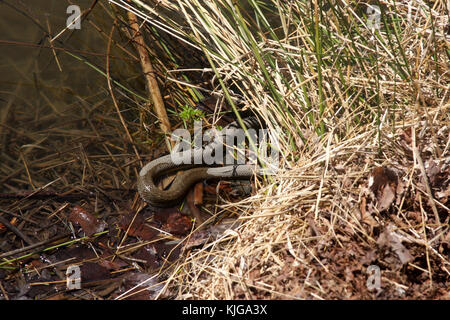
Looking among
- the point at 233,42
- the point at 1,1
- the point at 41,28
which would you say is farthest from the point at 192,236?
the point at 1,1

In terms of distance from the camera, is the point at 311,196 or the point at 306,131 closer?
the point at 311,196

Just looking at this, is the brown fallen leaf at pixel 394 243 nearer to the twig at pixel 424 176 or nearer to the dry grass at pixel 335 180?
the dry grass at pixel 335 180

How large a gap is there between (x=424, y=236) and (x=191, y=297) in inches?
52.4

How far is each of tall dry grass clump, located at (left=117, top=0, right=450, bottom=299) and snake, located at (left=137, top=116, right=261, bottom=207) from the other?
676mm

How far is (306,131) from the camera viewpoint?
9.27ft

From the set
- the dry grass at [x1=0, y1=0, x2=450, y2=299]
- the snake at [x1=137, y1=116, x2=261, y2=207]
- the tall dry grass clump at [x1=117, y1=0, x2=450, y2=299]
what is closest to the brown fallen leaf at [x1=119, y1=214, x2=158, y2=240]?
the dry grass at [x1=0, y1=0, x2=450, y2=299]

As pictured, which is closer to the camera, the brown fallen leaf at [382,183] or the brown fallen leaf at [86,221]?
the brown fallen leaf at [382,183]

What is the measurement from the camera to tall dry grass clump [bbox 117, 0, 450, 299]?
214 cm

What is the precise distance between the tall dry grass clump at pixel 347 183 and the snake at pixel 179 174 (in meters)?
0.68

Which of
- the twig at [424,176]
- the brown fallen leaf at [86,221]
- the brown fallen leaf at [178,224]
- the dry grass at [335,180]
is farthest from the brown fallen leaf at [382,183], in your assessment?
the brown fallen leaf at [86,221]

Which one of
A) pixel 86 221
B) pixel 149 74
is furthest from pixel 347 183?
pixel 149 74

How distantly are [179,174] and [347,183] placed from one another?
2.02 metres

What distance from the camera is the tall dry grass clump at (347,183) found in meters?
2.14
